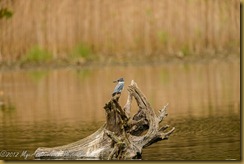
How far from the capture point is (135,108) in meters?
24.5

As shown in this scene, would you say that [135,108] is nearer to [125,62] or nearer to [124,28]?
[125,62]

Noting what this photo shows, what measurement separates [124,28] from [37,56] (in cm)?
354

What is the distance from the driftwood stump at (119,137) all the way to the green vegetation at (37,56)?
24478 mm

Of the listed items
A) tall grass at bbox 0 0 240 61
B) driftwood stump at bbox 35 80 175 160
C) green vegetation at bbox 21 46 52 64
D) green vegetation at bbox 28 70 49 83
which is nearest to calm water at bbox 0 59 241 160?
green vegetation at bbox 28 70 49 83

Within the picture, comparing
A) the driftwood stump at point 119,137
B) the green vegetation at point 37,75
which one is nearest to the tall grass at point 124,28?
the green vegetation at point 37,75

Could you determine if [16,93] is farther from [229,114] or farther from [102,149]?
[102,149]

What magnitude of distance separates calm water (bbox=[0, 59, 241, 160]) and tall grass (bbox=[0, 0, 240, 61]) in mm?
981

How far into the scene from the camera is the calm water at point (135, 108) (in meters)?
17.7

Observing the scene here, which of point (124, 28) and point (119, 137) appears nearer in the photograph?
point (119, 137)

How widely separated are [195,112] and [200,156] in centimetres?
715

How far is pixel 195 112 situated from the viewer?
76.4 feet

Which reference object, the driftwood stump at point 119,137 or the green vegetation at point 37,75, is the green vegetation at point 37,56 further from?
the driftwood stump at point 119,137

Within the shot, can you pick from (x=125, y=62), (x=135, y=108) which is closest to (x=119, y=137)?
(x=135, y=108)

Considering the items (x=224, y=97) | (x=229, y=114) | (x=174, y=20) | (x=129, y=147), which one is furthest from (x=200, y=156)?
(x=174, y=20)
